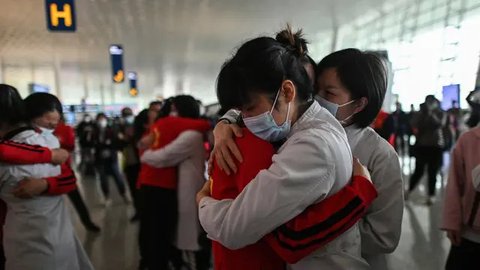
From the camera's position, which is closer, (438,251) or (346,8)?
(438,251)

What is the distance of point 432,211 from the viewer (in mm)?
5152

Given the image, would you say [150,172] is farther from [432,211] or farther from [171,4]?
[171,4]

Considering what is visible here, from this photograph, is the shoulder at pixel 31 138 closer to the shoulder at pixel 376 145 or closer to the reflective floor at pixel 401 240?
the shoulder at pixel 376 145

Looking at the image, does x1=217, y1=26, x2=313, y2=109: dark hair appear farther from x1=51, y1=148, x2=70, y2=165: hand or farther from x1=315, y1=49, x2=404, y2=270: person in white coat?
x1=51, y1=148, x2=70, y2=165: hand

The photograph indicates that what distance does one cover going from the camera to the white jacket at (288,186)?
0.85 m

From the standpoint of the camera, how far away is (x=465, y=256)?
1.80m

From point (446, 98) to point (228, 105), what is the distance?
3244 millimetres

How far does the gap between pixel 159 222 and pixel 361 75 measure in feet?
7.73

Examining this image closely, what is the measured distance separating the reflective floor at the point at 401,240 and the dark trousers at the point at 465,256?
1.54 meters

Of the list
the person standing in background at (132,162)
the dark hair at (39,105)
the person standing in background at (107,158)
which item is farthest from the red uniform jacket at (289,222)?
the person standing in background at (107,158)

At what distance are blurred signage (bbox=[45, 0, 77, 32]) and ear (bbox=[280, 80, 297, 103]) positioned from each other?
17.5 feet

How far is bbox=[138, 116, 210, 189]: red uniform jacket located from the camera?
10.2ft

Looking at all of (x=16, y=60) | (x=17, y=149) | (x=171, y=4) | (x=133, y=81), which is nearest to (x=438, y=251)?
(x=17, y=149)

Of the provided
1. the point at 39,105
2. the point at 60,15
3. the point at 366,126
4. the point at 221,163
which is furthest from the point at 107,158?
the point at 221,163
